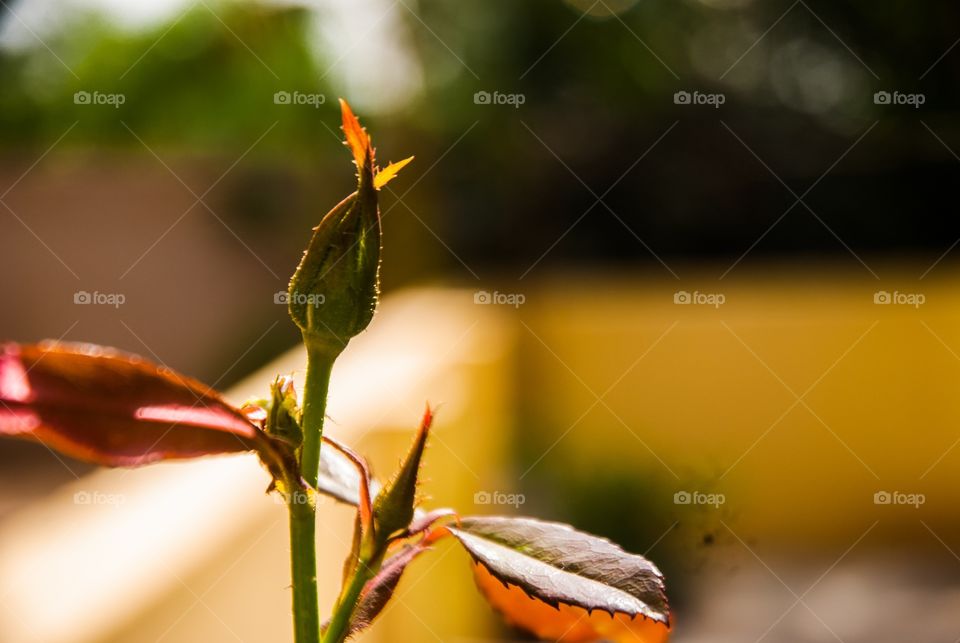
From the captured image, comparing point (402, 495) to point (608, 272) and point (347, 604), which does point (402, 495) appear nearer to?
point (347, 604)

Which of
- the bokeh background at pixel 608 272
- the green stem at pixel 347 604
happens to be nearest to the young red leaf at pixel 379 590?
the green stem at pixel 347 604

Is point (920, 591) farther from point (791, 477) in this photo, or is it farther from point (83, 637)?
point (83, 637)

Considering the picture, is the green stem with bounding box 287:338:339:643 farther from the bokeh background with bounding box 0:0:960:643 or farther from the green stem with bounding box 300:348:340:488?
the bokeh background with bounding box 0:0:960:643

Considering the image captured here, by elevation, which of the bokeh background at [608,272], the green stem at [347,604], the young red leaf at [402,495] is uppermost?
the bokeh background at [608,272]

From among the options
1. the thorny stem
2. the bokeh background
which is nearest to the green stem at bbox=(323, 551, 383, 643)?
the thorny stem

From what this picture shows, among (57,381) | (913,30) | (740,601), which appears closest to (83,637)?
(57,381)

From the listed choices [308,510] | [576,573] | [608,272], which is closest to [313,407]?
[308,510]

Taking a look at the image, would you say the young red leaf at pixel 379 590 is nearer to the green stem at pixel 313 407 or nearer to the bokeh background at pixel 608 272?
the green stem at pixel 313 407
